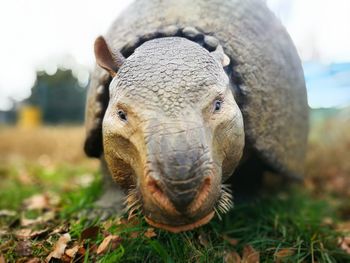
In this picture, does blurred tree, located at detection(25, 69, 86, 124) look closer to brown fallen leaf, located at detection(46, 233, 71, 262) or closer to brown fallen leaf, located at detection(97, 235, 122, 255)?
brown fallen leaf, located at detection(46, 233, 71, 262)

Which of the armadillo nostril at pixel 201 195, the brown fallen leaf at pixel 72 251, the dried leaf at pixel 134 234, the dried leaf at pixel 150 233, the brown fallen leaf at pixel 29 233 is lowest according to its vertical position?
the brown fallen leaf at pixel 29 233

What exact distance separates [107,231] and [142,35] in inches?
52.7

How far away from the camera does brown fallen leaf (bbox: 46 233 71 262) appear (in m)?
2.38

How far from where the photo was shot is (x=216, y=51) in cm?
255

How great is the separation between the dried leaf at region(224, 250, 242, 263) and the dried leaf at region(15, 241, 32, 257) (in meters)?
1.21

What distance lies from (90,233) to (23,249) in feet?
1.37

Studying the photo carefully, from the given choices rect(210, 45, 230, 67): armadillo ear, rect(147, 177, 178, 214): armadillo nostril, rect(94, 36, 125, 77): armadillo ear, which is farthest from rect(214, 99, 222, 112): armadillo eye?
rect(94, 36, 125, 77): armadillo ear

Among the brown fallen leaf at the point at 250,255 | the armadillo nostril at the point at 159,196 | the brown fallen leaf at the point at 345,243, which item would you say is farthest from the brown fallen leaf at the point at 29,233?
the brown fallen leaf at the point at 345,243

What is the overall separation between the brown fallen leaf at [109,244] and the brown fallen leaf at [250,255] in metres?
0.78

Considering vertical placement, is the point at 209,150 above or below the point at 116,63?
below

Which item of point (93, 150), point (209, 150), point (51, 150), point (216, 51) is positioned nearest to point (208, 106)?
point (209, 150)

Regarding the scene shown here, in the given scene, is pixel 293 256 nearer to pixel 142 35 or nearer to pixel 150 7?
pixel 142 35

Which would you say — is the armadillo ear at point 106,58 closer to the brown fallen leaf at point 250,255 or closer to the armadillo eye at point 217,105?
the armadillo eye at point 217,105

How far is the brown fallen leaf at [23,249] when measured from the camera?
8.21ft
